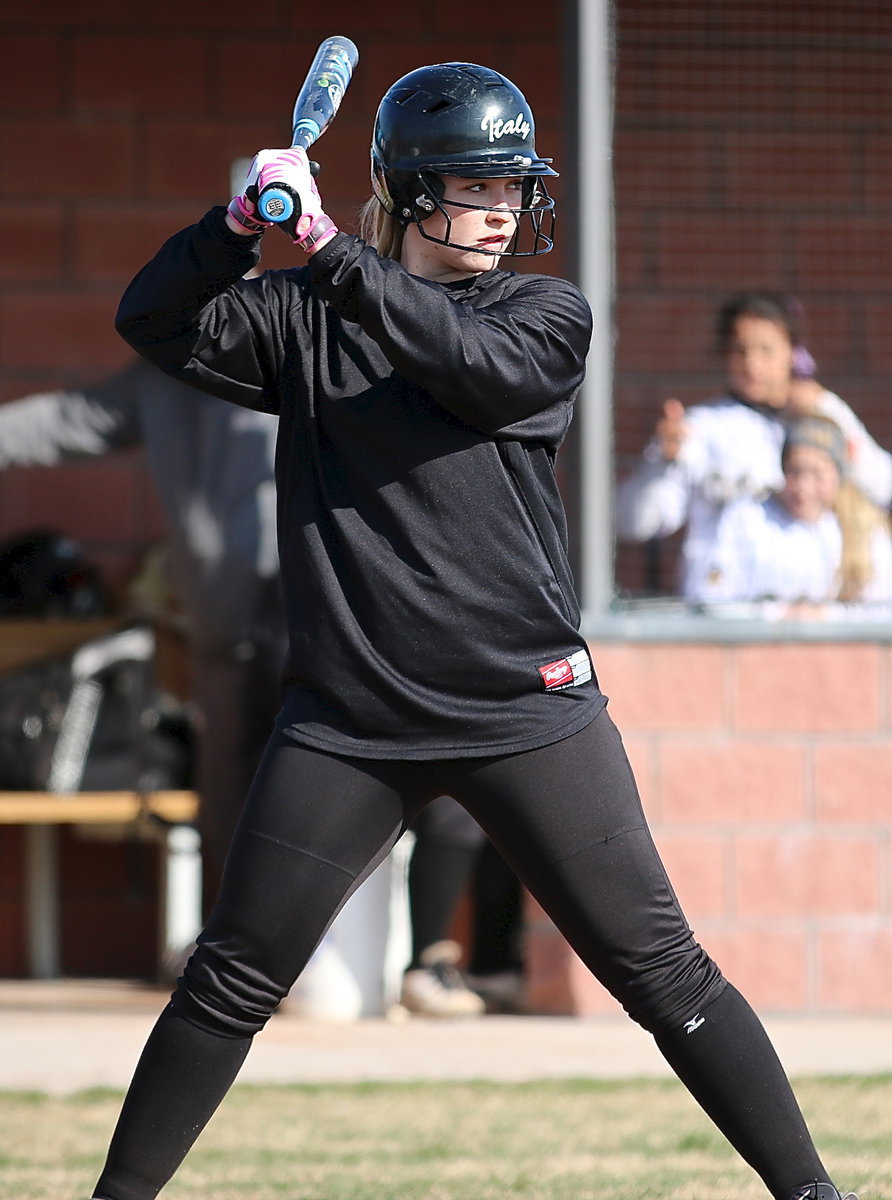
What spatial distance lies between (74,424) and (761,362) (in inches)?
77.7

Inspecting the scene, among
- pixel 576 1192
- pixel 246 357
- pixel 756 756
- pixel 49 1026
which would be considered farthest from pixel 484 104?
pixel 49 1026

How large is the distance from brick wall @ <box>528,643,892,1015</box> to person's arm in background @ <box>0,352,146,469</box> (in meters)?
1.53

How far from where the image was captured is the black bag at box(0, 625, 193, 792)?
5934mm

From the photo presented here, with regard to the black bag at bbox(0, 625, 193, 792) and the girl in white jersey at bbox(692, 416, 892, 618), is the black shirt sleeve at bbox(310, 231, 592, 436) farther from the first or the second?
the black bag at bbox(0, 625, 193, 792)

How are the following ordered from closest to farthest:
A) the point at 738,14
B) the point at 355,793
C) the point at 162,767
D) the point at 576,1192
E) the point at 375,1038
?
1. the point at 355,793
2. the point at 576,1192
3. the point at 375,1038
4. the point at 738,14
5. the point at 162,767

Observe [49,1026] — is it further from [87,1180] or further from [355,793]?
[355,793]

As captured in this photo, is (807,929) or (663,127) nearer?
(807,929)

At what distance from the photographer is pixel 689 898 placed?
5.37 meters

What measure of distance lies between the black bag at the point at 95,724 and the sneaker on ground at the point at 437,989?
101 cm

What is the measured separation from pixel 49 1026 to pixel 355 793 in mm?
2814

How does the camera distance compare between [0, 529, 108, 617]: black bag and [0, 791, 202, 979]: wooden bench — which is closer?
[0, 791, 202, 979]: wooden bench

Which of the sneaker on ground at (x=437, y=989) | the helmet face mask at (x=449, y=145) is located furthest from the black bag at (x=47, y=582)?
the helmet face mask at (x=449, y=145)

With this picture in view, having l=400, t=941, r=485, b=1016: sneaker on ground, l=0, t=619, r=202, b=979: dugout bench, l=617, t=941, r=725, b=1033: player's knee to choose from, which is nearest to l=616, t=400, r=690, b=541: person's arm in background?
l=400, t=941, r=485, b=1016: sneaker on ground

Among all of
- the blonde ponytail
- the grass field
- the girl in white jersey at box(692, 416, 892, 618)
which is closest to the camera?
the blonde ponytail
